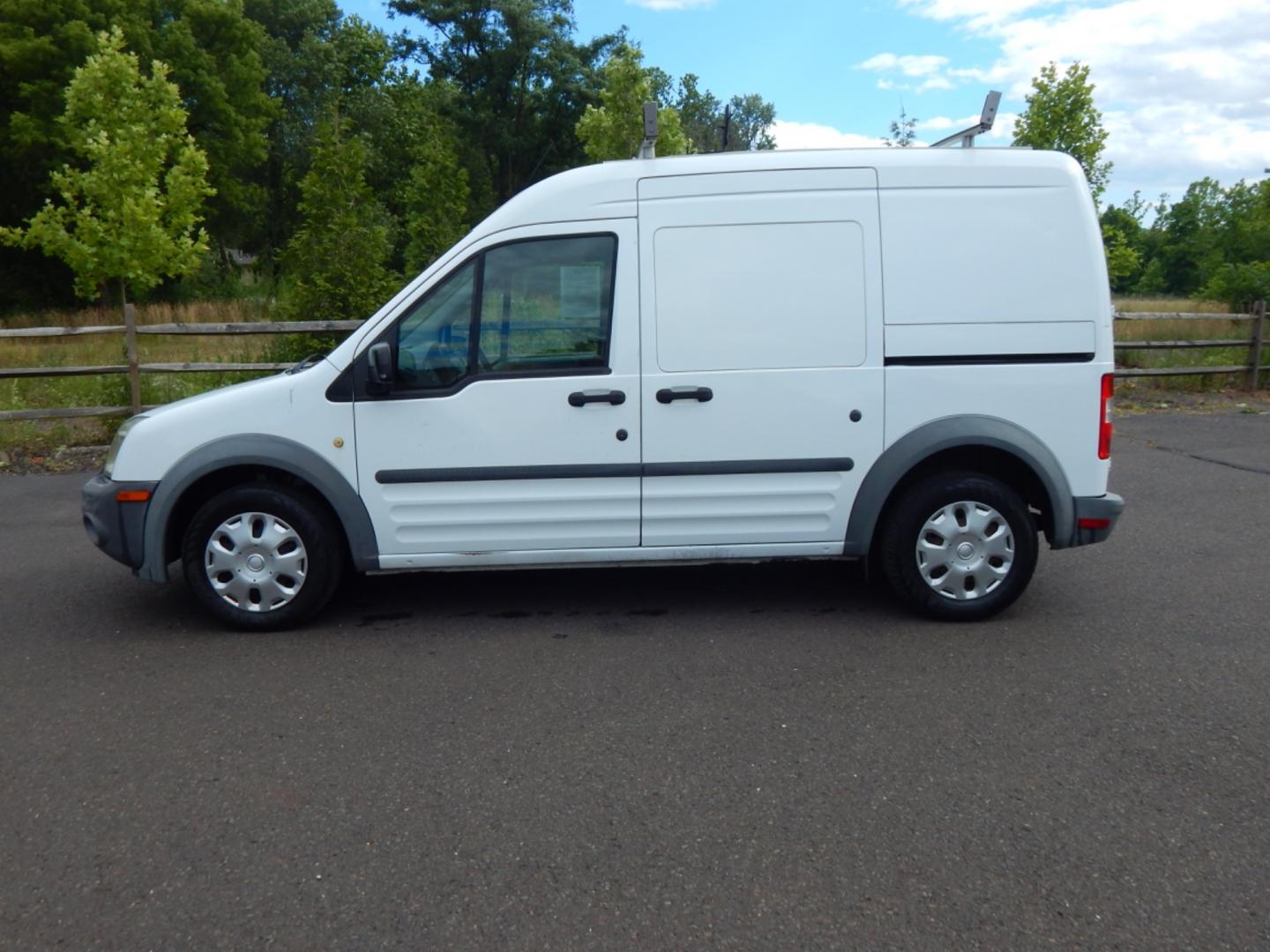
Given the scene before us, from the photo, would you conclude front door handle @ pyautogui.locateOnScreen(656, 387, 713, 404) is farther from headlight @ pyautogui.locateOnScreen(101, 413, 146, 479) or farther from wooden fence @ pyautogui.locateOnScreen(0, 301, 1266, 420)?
wooden fence @ pyautogui.locateOnScreen(0, 301, 1266, 420)

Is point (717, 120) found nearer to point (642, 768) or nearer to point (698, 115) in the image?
point (698, 115)

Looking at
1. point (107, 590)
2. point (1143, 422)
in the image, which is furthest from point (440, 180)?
point (107, 590)

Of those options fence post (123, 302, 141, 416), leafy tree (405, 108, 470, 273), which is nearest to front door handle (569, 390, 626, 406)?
fence post (123, 302, 141, 416)

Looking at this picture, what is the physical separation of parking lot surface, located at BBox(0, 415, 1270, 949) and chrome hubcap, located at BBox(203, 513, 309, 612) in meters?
0.21

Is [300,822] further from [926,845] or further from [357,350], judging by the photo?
[357,350]

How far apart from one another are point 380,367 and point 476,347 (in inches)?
18.3

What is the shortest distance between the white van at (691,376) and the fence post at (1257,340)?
11111 mm

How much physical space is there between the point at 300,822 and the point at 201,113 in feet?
135

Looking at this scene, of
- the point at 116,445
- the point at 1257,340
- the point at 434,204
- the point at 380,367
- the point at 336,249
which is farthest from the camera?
the point at 434,204

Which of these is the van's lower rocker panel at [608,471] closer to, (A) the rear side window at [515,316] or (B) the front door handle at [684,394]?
(B) the front door handle at [684,394]

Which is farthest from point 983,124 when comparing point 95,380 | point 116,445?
point 95,380

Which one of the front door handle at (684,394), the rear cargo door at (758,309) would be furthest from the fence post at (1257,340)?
the front door handle at (684,394)

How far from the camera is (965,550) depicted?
216 inches

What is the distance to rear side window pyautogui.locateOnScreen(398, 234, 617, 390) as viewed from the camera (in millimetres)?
5375
